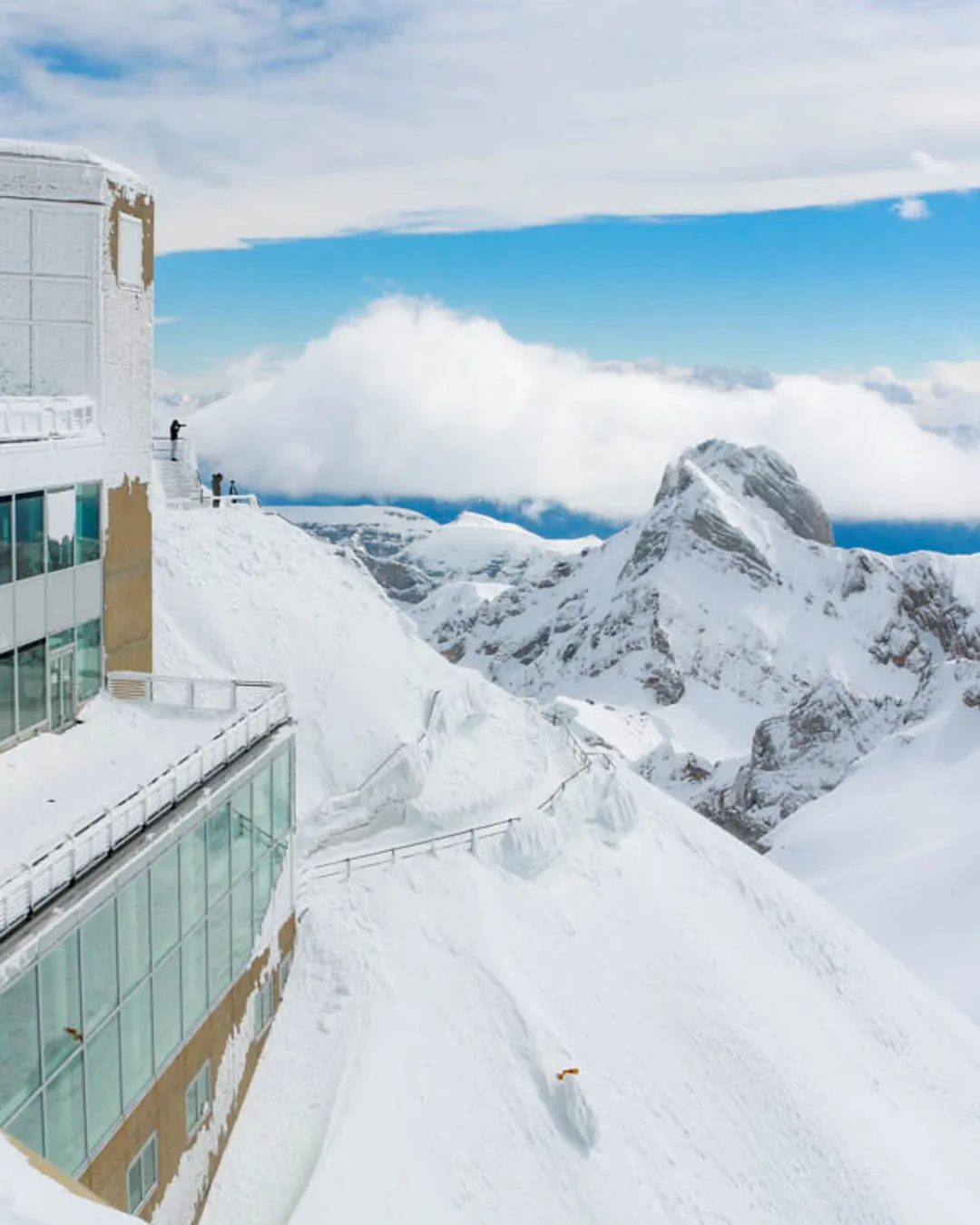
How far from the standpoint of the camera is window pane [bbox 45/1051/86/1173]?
15.5 meters

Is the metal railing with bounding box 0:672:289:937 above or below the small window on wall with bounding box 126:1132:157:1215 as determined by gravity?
above

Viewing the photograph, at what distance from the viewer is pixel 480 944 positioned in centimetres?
2725

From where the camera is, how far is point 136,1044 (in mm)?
17719

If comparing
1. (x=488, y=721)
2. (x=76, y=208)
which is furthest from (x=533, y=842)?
(x=76, y=208)

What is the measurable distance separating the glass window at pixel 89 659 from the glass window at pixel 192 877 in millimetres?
5108

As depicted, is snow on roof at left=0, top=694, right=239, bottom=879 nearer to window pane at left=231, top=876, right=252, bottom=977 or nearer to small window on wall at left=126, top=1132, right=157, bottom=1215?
window pane at left=231, top=876, right=252, bottom=977

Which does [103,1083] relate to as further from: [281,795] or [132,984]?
[281,795]

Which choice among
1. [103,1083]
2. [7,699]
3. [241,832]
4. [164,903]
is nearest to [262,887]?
[241,832]

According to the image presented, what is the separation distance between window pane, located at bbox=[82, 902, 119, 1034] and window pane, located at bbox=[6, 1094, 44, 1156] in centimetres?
121

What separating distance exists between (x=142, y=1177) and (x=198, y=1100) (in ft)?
6.88

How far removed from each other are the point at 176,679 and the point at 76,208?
8.89 metres

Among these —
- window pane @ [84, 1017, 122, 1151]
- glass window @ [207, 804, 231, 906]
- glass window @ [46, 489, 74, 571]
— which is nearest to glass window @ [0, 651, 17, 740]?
glass window @ [46, 489, 74, 571]

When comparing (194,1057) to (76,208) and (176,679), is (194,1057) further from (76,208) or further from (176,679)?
(76,208)

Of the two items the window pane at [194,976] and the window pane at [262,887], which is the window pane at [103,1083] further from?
the window pane at [262,887]
